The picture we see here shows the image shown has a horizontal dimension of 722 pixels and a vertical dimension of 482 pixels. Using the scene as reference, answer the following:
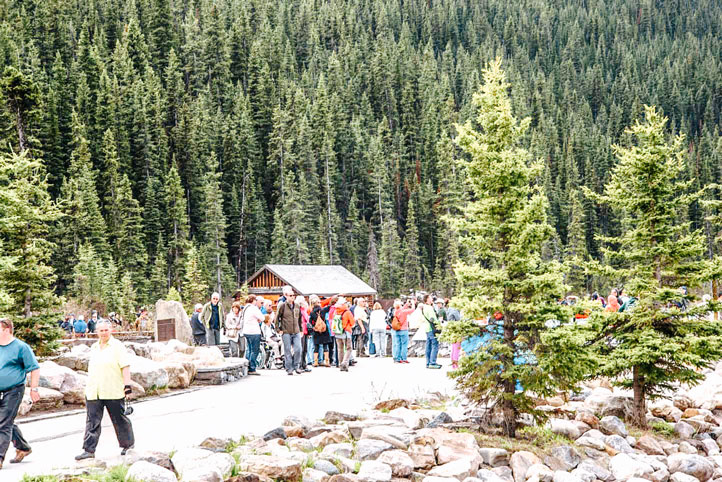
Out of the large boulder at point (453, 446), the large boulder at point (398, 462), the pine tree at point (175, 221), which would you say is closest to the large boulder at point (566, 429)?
the large boulder at point (453, 446)

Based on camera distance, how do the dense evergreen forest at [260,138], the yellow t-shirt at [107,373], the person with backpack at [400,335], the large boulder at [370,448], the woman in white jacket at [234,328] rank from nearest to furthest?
the yellow t-shirt at [107,373] < the large boulder at [370,448] < the woman in white jacket at [234,328] < the person with backpack at [400,335] < the dense evergreen forest at [260,138]

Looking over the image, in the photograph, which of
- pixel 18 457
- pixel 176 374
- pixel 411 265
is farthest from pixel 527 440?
pixel 411 265

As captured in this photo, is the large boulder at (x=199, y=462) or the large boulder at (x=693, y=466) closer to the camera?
the large boulder at (x=199, y=462)

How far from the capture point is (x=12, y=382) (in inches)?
329

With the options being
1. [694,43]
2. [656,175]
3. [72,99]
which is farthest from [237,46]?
[694,43]

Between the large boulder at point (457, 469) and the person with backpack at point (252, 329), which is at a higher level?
the person with backpack at point (252, 329)

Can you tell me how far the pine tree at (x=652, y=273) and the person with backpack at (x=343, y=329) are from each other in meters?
8.18

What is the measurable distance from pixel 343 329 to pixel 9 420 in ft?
39.2

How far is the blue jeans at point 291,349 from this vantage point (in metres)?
→ 17.8

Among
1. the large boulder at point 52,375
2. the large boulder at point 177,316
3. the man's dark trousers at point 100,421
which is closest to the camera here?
the man's dark trousers at point 100,421

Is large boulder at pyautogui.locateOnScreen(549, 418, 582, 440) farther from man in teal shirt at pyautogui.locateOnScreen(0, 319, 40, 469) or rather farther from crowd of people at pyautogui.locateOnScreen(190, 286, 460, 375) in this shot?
man in teal shirt at pyautogui.locateOnScreen(0, 319, 40, 469)

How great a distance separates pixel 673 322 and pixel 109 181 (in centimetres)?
6098

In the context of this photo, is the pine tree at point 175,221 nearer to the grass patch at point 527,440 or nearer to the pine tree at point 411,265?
the pine tree at point 411,265

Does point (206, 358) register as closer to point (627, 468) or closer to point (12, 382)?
point (12, 382)
